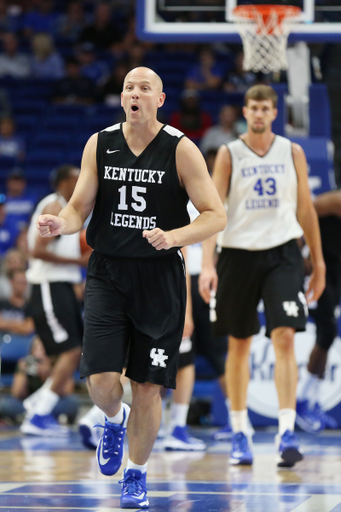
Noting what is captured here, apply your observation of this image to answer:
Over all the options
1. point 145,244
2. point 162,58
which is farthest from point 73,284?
point 162,58

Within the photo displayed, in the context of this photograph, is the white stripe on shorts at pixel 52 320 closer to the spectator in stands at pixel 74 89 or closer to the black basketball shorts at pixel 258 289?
the black basketball shorts at pixel 258 289

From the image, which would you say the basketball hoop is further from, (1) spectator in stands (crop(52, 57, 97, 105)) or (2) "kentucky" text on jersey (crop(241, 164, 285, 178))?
(1) spectator in stands (crop(52, 57, 97, 105))

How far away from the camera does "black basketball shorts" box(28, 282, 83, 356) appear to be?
7.75 metres

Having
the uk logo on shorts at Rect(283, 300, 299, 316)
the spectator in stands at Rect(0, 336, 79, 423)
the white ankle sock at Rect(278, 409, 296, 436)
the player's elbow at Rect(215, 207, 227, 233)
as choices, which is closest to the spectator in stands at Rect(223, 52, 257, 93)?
the spectator in stands at Rect(0, 336, 79, 423)

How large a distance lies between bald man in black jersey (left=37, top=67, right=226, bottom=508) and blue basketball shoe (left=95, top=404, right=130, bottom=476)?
14 cm

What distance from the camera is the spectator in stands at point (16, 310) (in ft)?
31.8

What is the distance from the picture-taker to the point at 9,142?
15.0 m

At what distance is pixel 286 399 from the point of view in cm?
546

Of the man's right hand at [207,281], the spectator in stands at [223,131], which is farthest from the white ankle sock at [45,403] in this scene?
the spectator in stands at [223,131]

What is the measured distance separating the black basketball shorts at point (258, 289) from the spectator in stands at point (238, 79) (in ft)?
29.5

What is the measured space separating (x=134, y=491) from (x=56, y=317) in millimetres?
3799

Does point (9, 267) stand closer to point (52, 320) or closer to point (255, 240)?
point (52, 320)

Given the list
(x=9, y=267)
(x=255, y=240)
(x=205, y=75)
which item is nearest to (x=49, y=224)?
(x=255, y=240)

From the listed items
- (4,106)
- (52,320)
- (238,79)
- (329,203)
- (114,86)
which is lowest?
(52,320)
